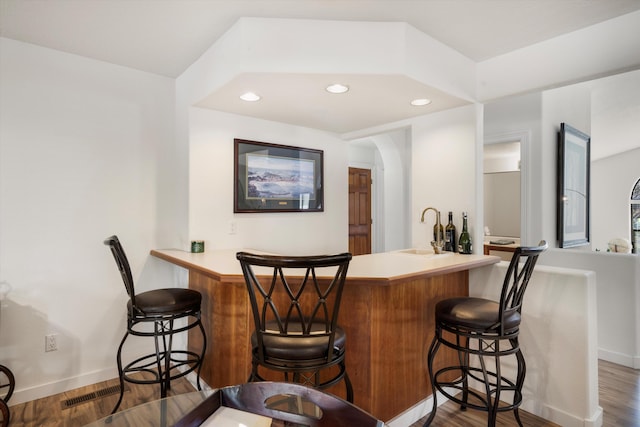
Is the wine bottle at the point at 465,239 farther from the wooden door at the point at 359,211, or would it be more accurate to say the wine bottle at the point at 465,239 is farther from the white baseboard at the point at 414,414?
the wooden door at the point at 359,211

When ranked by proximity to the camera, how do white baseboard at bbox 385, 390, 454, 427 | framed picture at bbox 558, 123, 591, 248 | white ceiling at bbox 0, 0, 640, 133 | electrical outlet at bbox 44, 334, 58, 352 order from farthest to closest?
framed picture at bbox 558, 123, 591, 248 < electrical outlet at bbox 44, 334, 58, 352 < white baseboard at bbox 385, 390, 454, 427 < white ceiling at bbox 0, 0, 640, 133

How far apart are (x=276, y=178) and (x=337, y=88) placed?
1.19 metres

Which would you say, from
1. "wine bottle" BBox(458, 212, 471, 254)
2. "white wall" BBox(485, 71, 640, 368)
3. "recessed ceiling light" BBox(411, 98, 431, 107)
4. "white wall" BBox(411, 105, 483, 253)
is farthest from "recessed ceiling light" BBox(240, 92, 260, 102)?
"white wall" BBox(485, 71, 640, 368)

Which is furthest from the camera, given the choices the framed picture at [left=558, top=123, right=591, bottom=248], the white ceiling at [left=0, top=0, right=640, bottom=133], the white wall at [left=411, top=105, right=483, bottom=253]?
the framed picture at [left=558, top=123, right=591, bottom=248]

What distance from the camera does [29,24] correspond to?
208cm

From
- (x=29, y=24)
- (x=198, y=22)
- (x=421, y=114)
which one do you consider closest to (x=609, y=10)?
(x=421, y=114)

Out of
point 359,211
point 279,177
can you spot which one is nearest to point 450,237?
point 279,177

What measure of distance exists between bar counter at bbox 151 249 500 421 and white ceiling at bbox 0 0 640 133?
115 centimetres

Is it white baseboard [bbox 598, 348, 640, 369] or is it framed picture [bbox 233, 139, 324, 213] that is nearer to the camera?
white baseboard [bbox 598, 348, 640, 369]

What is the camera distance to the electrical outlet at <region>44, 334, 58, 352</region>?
2.36 meters

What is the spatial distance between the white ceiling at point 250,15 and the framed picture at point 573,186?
1.89 metres

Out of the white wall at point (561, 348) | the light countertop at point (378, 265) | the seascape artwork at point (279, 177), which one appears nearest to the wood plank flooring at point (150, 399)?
the white wall at point (561, 348)

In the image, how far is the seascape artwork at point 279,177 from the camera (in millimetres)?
3026

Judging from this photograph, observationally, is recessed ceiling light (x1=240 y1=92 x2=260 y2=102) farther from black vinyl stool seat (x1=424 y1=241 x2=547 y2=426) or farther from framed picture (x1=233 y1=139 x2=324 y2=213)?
black vinyl stool seat (x1=424 y1=241 x2=547 y2=426)
